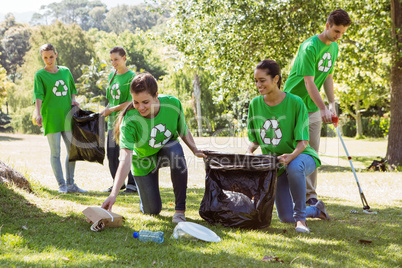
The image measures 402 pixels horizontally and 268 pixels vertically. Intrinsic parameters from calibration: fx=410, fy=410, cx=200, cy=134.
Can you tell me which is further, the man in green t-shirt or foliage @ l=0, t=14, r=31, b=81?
foliage @ l=0, t=14, r=31, b=81

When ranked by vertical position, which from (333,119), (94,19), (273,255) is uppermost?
(94,19)

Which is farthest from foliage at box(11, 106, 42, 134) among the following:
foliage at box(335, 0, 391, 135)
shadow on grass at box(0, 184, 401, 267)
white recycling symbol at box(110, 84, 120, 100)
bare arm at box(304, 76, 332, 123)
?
bare arm at box(304, 76, 332, 123)

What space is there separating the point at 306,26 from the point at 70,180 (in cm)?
681

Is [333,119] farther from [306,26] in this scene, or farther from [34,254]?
[306,26]

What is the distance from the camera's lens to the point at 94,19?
151500 millimetres

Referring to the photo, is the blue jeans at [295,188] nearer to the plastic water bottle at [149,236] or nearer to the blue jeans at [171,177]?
the blue jeans at [171,177]

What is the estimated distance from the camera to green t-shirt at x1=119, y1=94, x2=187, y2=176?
3.69m

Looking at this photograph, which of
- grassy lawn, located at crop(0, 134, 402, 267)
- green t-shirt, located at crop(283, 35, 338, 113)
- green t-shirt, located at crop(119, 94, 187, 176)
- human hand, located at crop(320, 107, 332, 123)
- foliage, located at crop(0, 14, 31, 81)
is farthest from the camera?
foliage, located at crop(0, 14, 31, 81)

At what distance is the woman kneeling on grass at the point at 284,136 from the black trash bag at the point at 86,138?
2504mm

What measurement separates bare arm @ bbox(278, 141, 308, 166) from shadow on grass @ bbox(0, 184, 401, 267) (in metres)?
0.62

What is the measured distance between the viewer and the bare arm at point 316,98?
13.9 ft

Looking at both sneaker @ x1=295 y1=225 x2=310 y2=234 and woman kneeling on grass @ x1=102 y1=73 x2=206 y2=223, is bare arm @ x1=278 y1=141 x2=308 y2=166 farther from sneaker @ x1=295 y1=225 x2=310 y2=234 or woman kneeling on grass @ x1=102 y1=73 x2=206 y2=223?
woman kneeling on grass @ x1=102 y1=73 x2=206 y2=223

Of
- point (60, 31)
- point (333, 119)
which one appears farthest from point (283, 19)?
point (60, 31)

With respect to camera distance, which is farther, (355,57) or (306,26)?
(355,57)
